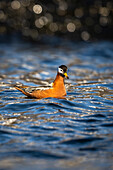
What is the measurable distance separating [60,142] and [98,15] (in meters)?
15.0

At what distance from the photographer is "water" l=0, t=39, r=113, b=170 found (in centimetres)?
635

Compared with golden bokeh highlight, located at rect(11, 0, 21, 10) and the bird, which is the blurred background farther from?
the bird

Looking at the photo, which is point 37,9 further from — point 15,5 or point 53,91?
point 53,91

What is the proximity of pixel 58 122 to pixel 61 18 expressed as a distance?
13.7 m

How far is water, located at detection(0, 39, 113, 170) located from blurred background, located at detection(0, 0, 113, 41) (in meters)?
5.18

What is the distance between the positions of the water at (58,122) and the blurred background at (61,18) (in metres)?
5.18

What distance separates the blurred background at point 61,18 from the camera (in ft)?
68.4

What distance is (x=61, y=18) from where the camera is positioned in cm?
2097

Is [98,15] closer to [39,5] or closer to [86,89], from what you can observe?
[39,5]

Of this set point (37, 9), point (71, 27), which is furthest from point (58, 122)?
point (37, 9)

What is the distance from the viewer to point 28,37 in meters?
21.1

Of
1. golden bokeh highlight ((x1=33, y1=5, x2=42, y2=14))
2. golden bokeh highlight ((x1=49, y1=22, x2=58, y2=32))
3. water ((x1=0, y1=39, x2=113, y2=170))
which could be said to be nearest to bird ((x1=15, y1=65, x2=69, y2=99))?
water ((x1=0, y1=39, x2=113, y2=170))

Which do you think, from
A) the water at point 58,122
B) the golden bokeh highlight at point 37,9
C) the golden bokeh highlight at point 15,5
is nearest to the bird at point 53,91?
the water at point 58,122

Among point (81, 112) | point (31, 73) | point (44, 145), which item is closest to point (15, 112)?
point (81, 112)
